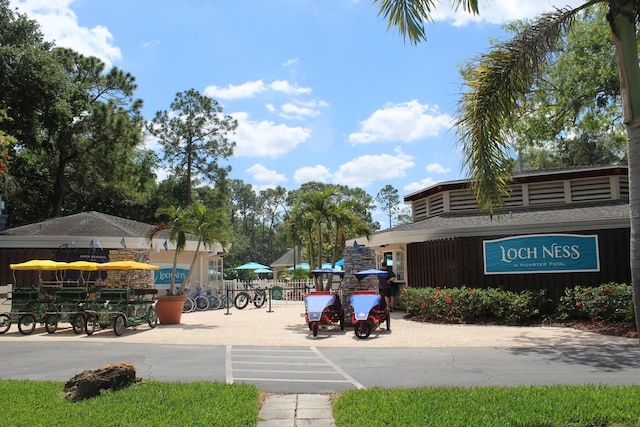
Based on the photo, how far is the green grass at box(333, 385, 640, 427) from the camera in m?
5.58


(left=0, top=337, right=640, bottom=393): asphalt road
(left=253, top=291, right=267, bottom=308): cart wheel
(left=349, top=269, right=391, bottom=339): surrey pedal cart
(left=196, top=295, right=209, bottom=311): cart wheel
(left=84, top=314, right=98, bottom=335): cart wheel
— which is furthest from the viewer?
(left=253, top=291, right=267, bottom=308): cart wheel

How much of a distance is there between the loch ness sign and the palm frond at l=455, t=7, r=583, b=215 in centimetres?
853

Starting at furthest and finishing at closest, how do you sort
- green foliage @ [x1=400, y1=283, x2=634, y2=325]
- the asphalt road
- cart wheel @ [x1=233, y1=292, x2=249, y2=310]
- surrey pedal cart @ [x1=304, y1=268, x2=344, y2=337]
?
cart wheel @ [x1=233, y1=292, x2=249, y2=310], green foliage @ [x1=400, y1=283, x2=634, y2=325], surrey pedal cart @ [x1=304, y1=268, x2=344, y2=337], the asphalt road

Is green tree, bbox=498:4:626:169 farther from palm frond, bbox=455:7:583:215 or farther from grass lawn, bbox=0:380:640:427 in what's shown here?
grass lawn, bbox=0:380:640:427

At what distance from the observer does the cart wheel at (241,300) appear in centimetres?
2510

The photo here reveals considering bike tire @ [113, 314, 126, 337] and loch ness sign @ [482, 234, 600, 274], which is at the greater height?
loch ness sign @ [482, 234, 600, 274]

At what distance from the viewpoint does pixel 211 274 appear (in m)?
32.8

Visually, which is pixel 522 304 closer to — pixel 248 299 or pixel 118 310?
pixel 118 310

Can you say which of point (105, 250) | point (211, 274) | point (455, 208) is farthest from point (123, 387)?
point (211, 274)

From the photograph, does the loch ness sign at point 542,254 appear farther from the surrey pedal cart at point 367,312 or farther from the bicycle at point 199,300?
the bicycle at point 199,300

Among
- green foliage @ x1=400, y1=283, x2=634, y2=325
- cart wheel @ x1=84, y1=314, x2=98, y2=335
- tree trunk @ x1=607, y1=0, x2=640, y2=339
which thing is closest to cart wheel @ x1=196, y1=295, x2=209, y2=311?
cart wheel @ x1=84, y1=314, x2=98, y2=335

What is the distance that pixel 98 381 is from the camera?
272 inches

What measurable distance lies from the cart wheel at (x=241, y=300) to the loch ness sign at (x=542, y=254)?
1202 centimetres

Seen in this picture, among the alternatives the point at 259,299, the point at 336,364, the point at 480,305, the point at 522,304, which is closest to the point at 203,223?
the point at 480,305
